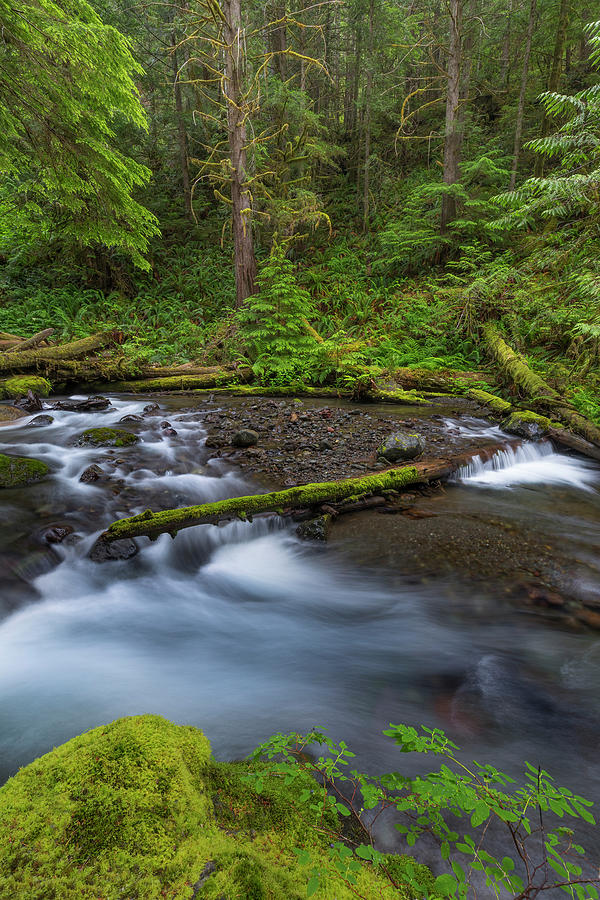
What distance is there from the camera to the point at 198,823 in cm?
140

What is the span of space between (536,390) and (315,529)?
575 cm

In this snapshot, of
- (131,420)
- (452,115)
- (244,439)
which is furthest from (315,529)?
(452,115)

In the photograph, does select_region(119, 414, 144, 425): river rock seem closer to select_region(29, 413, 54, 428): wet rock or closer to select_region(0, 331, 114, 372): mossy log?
select_region(29, 413, 54, 428): wet rock

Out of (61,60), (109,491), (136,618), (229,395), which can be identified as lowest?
(136,618)

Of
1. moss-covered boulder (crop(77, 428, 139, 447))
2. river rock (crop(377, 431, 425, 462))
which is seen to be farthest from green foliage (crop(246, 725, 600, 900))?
moss-covered boulder (crop(77, 428, 139, 447))

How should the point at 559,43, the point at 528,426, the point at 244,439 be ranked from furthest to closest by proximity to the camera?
the point at 559,43 < the point at 528,426 < the point at 244,439

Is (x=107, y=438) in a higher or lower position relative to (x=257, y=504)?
higher

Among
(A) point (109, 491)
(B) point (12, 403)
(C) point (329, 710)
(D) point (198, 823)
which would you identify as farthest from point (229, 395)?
(D) point (198, 823)

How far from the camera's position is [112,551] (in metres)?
4.43

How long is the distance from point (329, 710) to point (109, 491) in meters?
3.81

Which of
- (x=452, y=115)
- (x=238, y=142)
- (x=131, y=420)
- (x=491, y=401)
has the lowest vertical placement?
(x=131, y=420)

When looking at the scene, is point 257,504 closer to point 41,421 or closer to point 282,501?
point 282,501

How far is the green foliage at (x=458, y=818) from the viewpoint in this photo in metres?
1.39

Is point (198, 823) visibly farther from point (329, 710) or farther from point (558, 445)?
point (558, 445)
